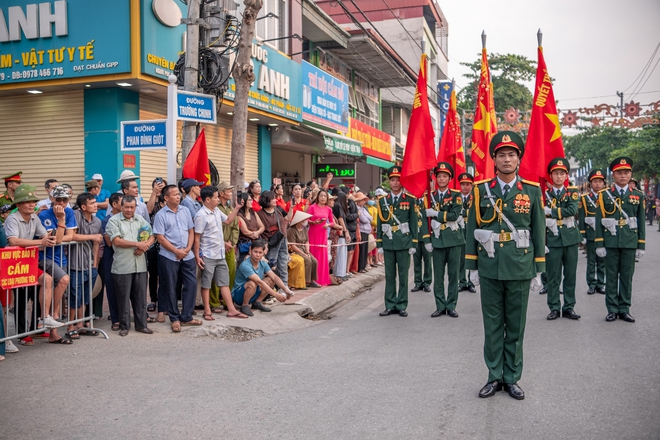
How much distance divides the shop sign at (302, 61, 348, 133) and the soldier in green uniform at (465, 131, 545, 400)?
14329mm

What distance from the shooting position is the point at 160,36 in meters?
12.4

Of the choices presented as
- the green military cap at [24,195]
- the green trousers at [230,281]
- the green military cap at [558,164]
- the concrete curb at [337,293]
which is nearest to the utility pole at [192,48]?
the green trousers at [230,281]

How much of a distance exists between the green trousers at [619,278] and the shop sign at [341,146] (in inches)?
472

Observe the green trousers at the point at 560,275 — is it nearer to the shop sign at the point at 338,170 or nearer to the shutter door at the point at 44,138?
the shutter door at the point at 44,138

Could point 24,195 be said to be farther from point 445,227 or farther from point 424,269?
point 424,269

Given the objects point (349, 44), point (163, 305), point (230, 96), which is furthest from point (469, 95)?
point (163, 305)

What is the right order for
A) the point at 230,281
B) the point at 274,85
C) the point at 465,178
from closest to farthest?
the point at 230,281 → the point at 465,178 → the point at 274,85

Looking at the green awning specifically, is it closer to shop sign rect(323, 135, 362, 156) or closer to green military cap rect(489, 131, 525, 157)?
shop sign rect(323, 135, 362, 156)

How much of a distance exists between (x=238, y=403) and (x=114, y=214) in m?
4.12

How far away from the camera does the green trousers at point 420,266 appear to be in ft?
38.3

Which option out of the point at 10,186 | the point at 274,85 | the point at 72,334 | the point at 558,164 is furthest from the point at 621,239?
the point at 274,85

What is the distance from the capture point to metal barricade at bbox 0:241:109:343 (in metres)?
7.11

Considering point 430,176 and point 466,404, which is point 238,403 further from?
point 430,176

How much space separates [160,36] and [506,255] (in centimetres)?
927
